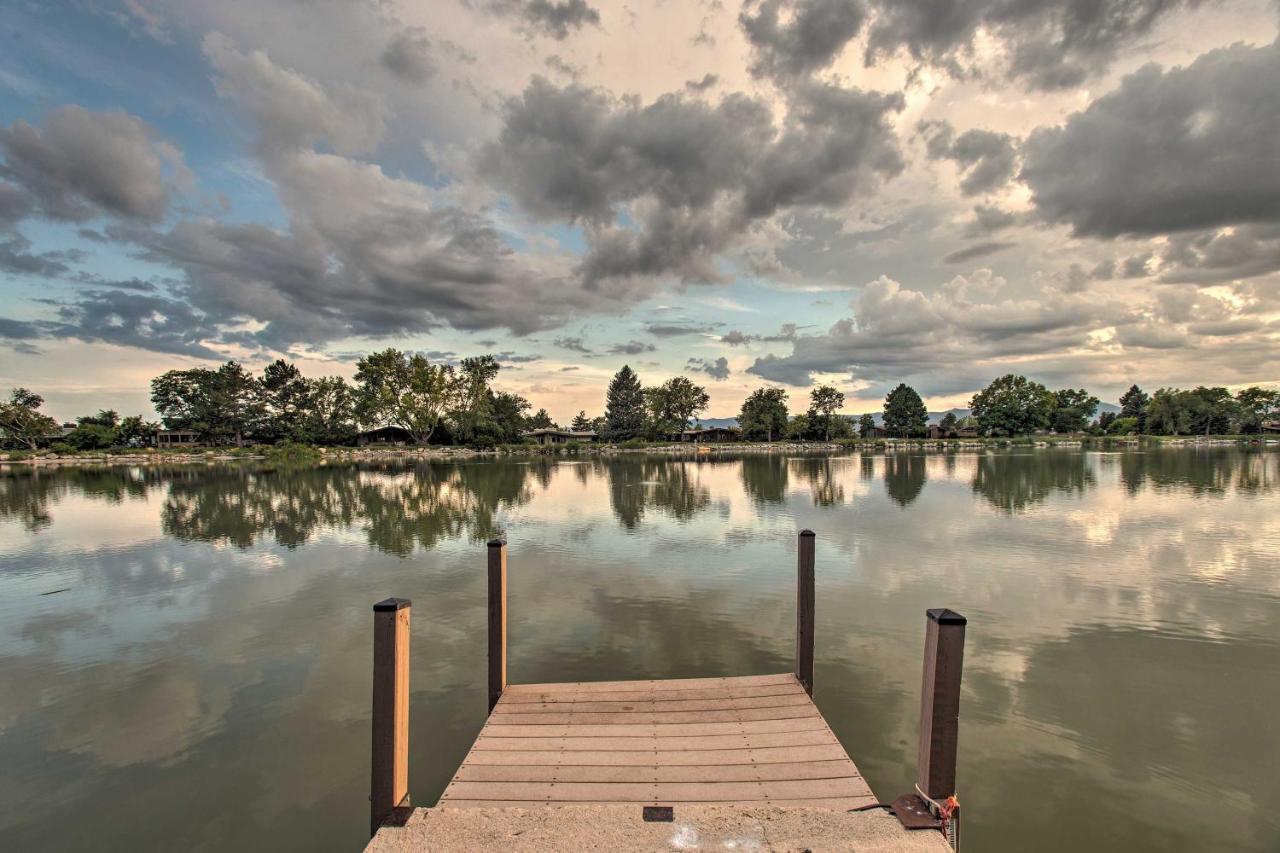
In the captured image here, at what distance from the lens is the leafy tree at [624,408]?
105 meters

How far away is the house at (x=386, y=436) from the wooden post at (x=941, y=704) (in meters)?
90.4

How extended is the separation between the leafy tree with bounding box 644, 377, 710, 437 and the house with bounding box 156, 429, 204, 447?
68.6 m

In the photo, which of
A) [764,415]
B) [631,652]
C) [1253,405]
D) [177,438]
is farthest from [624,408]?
[1253,405]

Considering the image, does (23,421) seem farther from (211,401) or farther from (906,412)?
(906,412)

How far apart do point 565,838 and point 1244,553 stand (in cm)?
1723

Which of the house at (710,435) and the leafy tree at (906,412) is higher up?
the leafy tree at (906,412)

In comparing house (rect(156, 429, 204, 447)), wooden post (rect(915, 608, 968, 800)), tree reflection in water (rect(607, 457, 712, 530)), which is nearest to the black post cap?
wooden post (rect(915, 608, 968, 800))

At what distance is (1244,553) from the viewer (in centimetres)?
1299

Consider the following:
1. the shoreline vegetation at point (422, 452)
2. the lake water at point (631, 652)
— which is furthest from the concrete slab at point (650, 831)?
the shoreline vegetation at point (422, 452)

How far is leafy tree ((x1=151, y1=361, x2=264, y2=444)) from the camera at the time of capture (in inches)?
3091

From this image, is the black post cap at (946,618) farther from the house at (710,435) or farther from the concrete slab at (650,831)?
the house at (710,435)

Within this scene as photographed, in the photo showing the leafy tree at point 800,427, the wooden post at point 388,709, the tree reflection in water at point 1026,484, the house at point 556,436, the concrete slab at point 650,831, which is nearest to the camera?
the concrete slab at point 650,831

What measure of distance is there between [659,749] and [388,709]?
2082 millimetres

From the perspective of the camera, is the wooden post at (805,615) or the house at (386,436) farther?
the house at (386,436)
